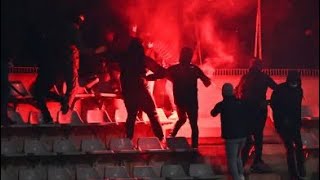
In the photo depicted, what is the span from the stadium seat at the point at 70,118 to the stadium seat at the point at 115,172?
4.62 ft

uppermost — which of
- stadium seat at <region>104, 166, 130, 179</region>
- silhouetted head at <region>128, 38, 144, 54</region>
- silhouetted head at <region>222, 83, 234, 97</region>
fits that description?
silhouetted head at <region>128, 38, 144, 54</region>

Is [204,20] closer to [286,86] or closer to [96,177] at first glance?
[286,86]

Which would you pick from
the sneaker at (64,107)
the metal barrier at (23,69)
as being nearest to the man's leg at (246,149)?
the sneaker at (64,107)

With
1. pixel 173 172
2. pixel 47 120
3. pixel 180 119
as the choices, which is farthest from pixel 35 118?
pixel 173 172

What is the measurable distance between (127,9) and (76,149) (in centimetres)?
494

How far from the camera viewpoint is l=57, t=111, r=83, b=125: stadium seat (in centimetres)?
1633

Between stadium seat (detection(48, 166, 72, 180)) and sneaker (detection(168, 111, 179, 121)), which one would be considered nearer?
stadium seat (detection(48, 166, 72, 180))

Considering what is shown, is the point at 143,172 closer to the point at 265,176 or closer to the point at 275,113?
the point at 265,176

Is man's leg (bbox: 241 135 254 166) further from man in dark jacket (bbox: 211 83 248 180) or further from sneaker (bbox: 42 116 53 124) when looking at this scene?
sneaker (bbox: 42 116 53 124)

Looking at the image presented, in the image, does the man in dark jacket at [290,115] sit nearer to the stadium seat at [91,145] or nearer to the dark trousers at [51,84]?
the stadium seat at [91,145]

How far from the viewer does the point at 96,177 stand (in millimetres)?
15172

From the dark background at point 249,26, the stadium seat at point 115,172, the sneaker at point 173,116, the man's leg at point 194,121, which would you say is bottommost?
the stadium seat at point 115,172

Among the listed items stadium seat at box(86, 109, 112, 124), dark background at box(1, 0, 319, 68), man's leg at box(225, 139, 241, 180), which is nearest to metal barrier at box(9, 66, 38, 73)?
dark background at box(1, 0, 319, 68)

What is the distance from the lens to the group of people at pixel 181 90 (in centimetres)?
1585
